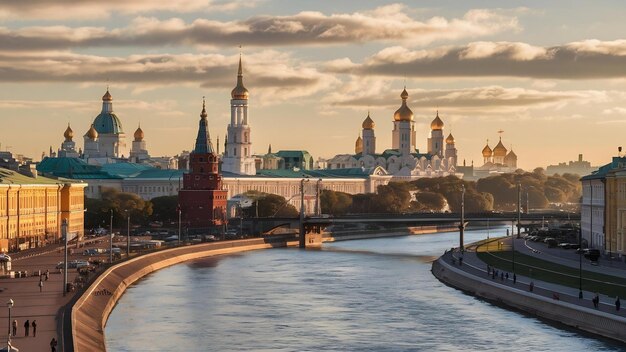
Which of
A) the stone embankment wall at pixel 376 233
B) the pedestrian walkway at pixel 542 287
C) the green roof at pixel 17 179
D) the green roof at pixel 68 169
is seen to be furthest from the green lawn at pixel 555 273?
the green roof at pixel 68 169

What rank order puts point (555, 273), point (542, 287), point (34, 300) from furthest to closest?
point (555, 273) → point (542, 287) → point (34, 300)

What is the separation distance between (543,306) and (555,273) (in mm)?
13351

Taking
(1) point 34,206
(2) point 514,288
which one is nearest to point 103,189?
(1) point 34,206

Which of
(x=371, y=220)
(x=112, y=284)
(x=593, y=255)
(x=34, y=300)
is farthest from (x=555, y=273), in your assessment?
(x=371, y=220)

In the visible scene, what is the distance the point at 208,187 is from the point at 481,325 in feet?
283

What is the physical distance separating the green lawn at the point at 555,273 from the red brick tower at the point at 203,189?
51.1 meters

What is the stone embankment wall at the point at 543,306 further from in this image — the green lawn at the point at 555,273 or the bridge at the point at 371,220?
the bridge at the point at 371,220

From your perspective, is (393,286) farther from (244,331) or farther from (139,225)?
(139,225)

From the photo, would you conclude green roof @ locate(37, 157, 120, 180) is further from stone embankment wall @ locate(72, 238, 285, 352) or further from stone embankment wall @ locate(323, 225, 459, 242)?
stone embankment wall @ locate(72, 238, 285, 352)

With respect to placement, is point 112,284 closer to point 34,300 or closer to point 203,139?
point 34,300

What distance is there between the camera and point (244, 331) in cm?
5972

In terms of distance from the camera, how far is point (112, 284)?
73.3m

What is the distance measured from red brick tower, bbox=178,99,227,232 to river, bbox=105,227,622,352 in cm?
4746

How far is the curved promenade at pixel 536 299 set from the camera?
2219 inches
